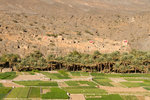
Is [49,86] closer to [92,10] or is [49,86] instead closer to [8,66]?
[8,66]

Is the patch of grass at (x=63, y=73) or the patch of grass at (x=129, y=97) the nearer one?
the patch of grass at (x=129, y=97)

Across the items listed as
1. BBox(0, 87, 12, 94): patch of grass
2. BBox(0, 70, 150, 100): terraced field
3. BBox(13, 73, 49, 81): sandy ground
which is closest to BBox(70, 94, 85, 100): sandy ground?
BBox(0, 70, 150, 100): terraced field

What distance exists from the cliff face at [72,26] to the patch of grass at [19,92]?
24331 millimetres

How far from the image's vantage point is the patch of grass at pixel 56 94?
30.4 m

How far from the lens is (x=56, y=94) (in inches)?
1257

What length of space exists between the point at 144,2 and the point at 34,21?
68.2 meters

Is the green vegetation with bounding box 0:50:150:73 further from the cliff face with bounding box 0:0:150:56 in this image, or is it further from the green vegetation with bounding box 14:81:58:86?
the green vegetation with bounding box 14:81:58:86

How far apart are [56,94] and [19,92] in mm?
5703

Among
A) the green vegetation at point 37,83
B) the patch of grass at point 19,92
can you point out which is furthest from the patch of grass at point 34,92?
the green vegetation at point 37,83

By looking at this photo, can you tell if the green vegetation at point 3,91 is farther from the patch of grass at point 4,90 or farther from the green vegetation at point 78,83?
the green vegetation at point 78,83

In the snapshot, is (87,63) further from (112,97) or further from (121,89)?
(112,97)

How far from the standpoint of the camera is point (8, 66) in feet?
173

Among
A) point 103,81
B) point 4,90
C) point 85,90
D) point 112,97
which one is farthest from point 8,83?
point 112,97

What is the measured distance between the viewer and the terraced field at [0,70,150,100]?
31.3 meters
